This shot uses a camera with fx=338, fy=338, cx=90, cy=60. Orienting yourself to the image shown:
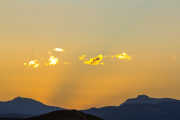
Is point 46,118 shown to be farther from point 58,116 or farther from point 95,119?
point 95,119

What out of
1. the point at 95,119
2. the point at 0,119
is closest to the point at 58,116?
the point at 95,119

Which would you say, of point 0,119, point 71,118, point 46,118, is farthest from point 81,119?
point 0,119

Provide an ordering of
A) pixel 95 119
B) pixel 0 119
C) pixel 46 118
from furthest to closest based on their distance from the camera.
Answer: pixel 0 119
pixel 95 119
pixel 46 118

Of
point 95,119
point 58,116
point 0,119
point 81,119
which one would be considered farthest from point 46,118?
point 0,119

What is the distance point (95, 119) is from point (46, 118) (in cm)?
2218

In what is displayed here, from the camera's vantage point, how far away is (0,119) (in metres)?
152

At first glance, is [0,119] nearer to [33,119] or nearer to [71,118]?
[33,119]

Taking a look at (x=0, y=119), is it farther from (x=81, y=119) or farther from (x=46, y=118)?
(x=81, y=119)

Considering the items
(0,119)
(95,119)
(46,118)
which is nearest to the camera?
(46,118)

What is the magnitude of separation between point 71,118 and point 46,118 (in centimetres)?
950

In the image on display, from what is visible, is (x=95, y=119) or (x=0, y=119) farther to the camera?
(x=0, y=119)

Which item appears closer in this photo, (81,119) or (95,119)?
(81,119)

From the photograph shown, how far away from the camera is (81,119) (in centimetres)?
12962

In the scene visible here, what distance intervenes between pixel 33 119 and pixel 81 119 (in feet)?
61.2
